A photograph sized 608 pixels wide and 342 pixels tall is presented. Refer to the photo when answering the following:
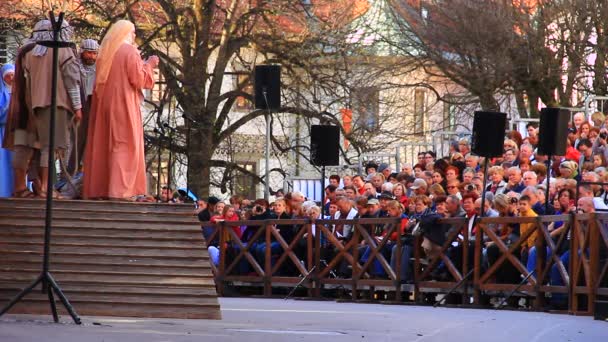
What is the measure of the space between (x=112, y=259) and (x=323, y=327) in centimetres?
200

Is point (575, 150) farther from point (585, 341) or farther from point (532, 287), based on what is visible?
point (585, 341)

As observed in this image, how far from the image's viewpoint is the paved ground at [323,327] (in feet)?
41.0

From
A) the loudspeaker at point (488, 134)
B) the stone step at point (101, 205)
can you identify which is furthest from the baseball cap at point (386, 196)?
the stone step at point (101, 205)

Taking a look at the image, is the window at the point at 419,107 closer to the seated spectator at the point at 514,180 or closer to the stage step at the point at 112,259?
the seated spectator at the point at 514,180

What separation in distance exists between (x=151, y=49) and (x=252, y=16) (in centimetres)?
299

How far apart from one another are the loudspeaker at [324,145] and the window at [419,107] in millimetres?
17820

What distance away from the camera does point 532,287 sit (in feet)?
62.0

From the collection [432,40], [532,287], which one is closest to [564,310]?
[532,287]

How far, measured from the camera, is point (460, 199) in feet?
71.6

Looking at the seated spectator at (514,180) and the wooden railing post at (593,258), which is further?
the seated spectator at (514,180)

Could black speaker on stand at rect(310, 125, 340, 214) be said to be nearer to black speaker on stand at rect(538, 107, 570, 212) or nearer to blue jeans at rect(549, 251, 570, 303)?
black speaker on stand at rect(538, 107, 570, 212)

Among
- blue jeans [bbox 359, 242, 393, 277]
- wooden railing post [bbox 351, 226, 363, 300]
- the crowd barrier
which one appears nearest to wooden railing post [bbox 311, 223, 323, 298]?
the crowd barrier

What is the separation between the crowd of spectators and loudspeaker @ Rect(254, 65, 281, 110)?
1687mm

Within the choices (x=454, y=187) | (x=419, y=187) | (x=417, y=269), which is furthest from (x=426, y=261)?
(x=419, y=187)
